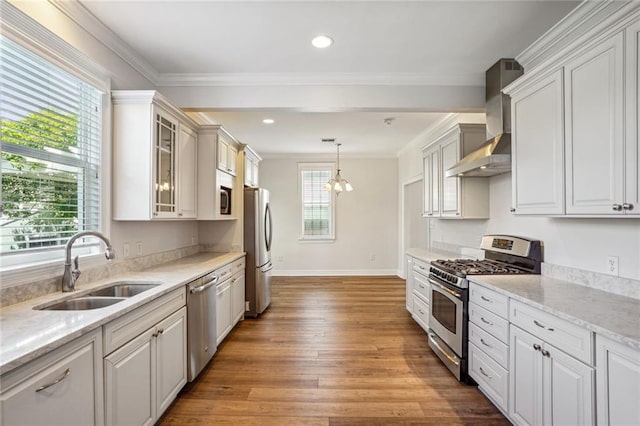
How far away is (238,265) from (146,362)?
2.07 meters

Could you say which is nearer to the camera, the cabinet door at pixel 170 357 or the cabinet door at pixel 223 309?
the cabinet door at pixel 170 357

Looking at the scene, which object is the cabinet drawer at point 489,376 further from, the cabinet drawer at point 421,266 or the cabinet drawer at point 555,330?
the cabinet drawer at point 421,266

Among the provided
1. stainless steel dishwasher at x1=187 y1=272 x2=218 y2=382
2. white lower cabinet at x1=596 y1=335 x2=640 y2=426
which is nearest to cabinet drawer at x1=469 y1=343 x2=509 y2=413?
white lower cabinet at x1=596 y1=335 x2=640 y2=426

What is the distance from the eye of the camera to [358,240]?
7.24 m

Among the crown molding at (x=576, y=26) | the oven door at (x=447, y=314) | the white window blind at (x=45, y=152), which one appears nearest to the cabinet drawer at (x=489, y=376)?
the oven door at (x=447, y=314)

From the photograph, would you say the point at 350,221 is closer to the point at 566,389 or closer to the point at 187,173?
the point at 187,173

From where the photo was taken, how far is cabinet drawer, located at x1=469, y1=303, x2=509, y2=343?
212 cm

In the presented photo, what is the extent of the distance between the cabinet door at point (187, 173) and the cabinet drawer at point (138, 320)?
1.08m

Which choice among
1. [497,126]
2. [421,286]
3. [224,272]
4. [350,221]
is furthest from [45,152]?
[350,221]

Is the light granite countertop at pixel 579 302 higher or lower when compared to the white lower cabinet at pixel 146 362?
higher

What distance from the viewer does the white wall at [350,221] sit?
7.22 meters

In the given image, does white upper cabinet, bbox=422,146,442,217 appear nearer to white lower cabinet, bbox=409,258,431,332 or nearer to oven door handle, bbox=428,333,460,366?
white lower cabinet, bbox=409,258,431,332

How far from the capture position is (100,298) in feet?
6.54

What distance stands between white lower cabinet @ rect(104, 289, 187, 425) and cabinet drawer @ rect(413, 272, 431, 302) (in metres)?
2.50
